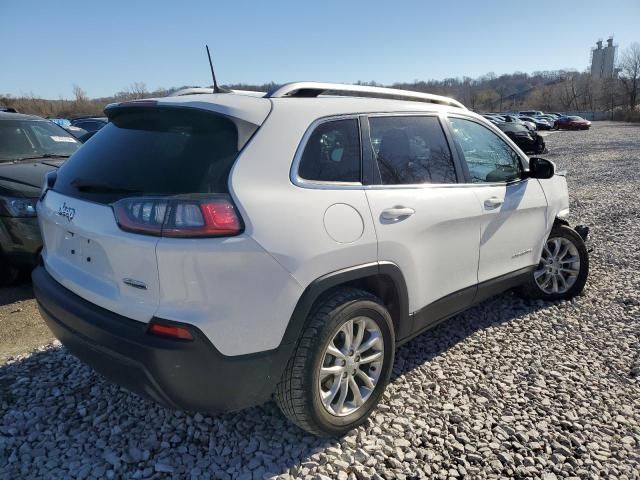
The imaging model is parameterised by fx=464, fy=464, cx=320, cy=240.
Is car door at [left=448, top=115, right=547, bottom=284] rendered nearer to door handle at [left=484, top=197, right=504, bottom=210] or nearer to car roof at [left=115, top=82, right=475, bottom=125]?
door handle at [left=484, top=197, right=504, bottom=210]

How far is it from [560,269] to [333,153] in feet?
9.56

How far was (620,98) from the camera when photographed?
247 feet

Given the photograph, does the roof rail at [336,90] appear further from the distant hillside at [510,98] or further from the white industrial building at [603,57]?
the white industrial building at [603,57]

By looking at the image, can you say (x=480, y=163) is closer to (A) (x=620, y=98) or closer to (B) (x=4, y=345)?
(B) (x=4, y=345)

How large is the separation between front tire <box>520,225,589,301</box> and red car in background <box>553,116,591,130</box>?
149 feet

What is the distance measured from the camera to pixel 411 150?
284cm

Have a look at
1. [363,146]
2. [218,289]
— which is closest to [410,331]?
[363,146]

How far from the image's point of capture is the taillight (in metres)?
1.88

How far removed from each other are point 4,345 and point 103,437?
1647mm

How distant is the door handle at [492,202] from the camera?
3170mm

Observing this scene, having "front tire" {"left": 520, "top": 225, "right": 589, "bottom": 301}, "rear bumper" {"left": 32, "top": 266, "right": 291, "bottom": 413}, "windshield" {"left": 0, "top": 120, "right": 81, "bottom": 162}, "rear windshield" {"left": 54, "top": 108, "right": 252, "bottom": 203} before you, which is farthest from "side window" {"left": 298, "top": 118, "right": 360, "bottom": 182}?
"windshield" {"left": 0, "top": 120, "right": 81, "bottom": 162}

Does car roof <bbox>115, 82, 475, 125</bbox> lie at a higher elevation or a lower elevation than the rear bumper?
higher

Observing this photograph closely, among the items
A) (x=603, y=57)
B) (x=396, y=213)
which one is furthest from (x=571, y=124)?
(x=603, y=57)

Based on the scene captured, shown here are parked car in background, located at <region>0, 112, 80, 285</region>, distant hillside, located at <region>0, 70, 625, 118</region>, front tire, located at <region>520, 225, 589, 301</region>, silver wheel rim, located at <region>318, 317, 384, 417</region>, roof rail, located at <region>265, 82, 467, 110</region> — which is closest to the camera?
silver wheel rim, located at <region>318, 317, 384, 417</region>
